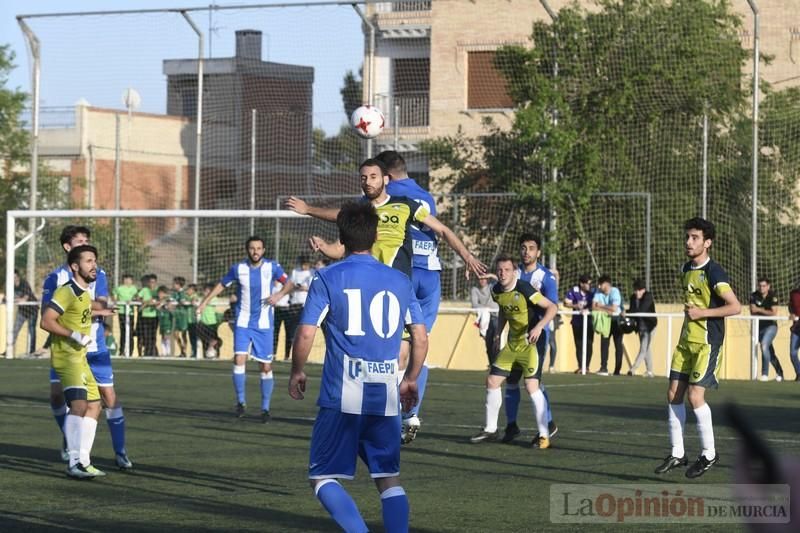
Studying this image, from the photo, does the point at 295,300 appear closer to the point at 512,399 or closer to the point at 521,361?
the point at 512,399

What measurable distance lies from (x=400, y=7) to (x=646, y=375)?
16234mm

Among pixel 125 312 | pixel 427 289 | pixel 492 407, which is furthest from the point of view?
pixel 125 312

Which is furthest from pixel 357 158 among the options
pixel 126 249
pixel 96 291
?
pixel 96 291

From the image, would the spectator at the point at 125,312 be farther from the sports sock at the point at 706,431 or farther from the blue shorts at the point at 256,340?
the sports sock at the point at 706,431

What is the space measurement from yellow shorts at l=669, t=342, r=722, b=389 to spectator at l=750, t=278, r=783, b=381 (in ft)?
48.8

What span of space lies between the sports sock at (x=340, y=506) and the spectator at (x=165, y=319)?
23005mm

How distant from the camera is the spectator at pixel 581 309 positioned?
1011 inches

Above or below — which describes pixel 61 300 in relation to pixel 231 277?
below

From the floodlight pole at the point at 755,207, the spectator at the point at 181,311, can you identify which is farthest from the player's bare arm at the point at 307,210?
the spectator at the point at 181,311

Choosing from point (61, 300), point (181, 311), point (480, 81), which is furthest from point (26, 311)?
point (61, 300)

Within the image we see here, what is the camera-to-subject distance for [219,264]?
3009cm

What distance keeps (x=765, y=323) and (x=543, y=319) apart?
46.3ft

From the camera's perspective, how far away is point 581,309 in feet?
83.9

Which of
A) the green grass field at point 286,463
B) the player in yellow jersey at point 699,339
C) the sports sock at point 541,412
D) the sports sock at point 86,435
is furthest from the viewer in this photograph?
the sports sock at point 541,412
